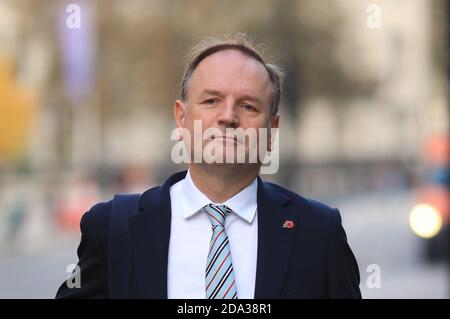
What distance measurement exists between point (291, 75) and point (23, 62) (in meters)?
9.74

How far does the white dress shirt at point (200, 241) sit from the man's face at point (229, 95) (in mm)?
160

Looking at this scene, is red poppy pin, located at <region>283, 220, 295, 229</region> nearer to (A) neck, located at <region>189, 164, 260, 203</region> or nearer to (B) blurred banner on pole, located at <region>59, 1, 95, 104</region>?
(A) neck, located at <region>189, 164, 260, 203</region>

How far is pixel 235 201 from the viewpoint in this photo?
274 cm

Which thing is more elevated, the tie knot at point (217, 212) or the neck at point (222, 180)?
the neck at point (222, 180)

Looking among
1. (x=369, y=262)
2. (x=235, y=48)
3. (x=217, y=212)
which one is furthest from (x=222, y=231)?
(x=369, y=262)

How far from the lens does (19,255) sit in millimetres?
21219

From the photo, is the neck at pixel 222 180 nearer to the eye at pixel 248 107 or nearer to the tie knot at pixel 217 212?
the tie knot at pixel 217 212

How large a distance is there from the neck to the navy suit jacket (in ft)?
0.20

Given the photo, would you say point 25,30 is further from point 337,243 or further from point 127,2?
point 337,243

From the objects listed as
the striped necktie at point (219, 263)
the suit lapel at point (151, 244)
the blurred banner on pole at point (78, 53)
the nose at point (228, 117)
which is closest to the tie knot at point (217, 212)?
the striped necktie at point (219, 263)

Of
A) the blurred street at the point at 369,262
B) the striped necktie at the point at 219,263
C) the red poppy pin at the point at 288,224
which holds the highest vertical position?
the red poppy pin at the point at 288,224

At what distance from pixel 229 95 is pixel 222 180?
25cm

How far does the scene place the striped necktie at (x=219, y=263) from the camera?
260 cm
